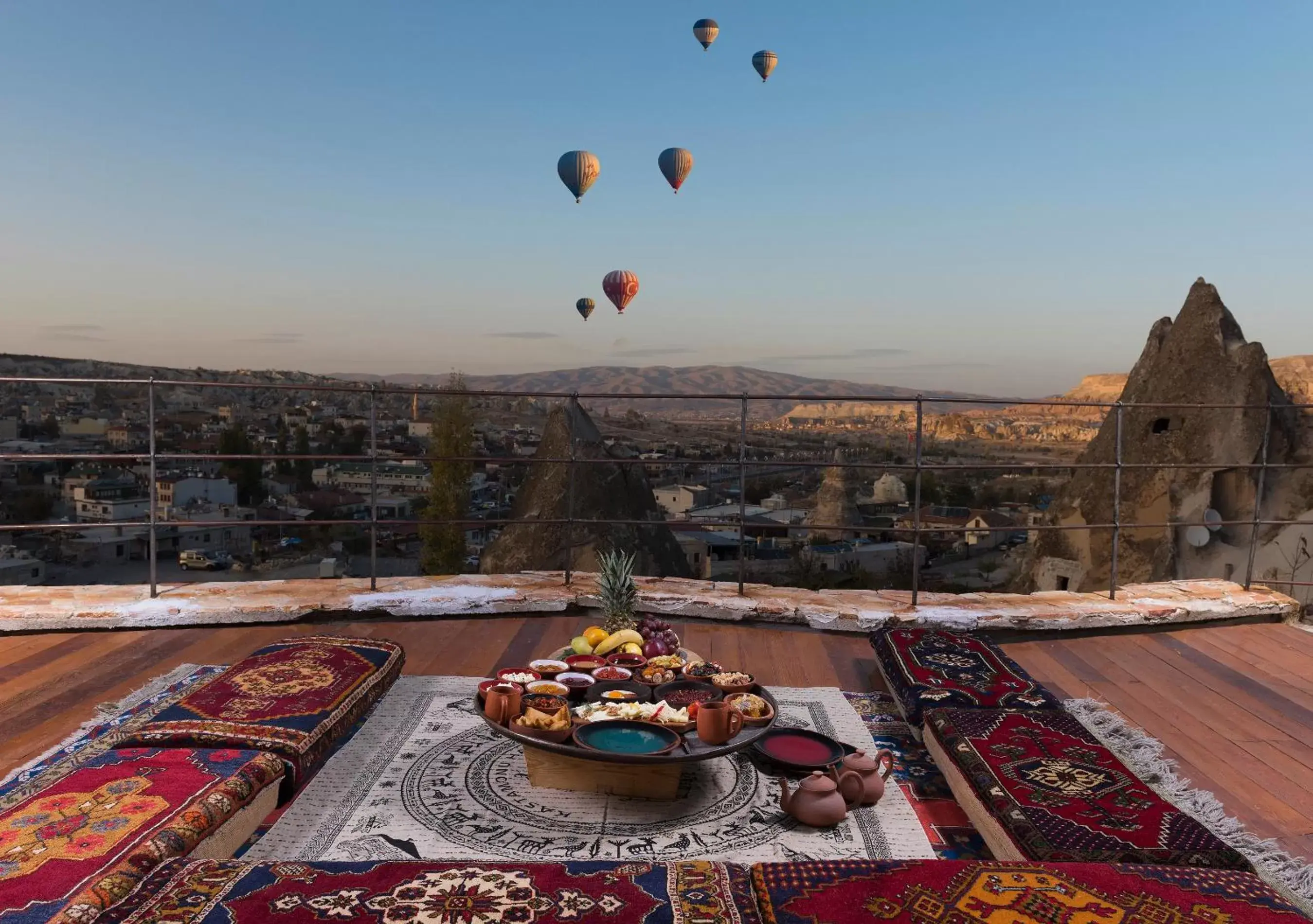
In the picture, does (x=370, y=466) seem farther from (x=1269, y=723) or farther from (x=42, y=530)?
(x=1269, y=723)

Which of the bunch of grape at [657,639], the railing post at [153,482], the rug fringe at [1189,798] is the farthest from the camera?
the railing post at [153,482]

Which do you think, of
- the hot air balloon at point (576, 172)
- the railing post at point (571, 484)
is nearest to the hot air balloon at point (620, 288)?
the hot air balloon at point (576, 172)

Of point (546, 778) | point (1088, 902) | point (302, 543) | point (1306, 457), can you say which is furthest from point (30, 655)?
point (1306, 457)

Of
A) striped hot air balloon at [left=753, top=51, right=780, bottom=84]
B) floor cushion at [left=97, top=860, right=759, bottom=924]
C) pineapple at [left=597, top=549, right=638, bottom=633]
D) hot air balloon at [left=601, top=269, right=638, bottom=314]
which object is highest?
striped hot air balloon at [left=753, top=51, right=780, bottom=84]

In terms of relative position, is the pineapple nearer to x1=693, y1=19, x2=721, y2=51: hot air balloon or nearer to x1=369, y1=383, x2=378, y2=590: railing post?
x1=369, y1=383, x2=378, y2=590: railing post

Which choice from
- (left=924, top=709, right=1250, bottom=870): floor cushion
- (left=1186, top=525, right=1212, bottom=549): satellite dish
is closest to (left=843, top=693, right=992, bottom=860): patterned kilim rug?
(left=924, top=709, right=1250, bottom=870): floor cushion

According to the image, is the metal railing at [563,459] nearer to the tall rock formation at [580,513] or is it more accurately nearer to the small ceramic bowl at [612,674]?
the small ceramic bowl at [612,674]
